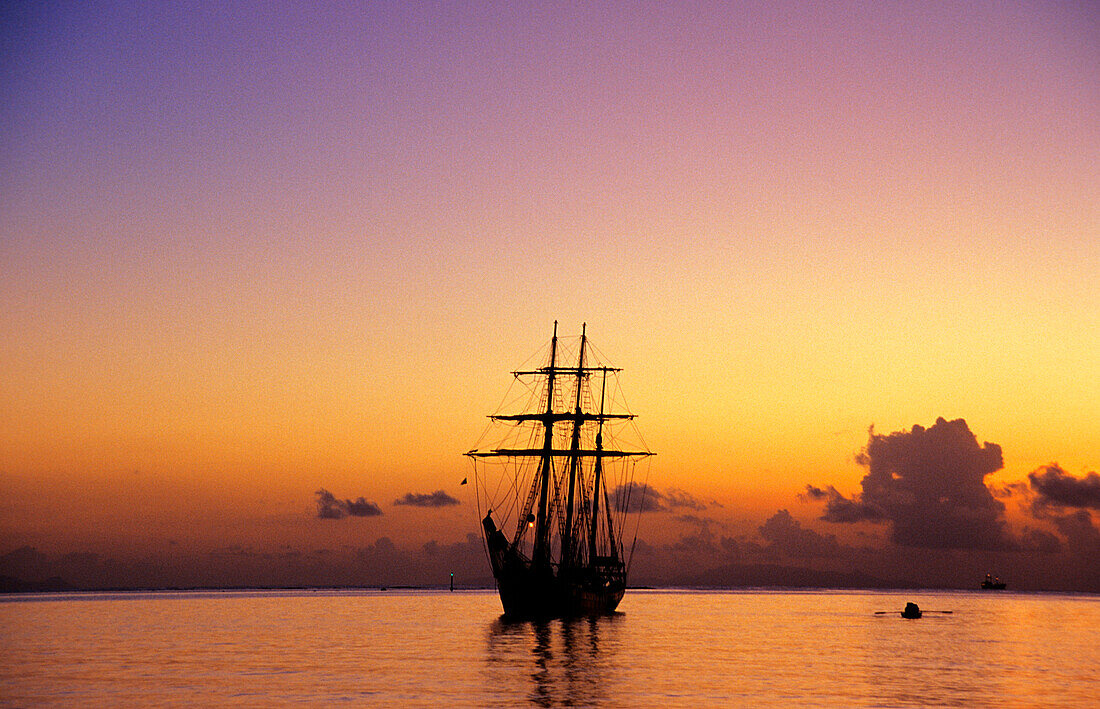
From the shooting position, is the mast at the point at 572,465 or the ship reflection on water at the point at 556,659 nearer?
the ship reflection on water at the point at 556,659

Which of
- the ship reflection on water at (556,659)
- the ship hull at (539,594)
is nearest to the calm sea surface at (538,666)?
the ship reflection on water at (556,659)

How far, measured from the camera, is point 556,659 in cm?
6662

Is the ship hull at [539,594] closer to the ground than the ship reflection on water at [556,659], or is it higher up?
higher up

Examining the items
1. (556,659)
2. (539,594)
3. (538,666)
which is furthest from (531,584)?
(538,666)

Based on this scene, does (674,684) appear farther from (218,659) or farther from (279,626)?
(279,626)

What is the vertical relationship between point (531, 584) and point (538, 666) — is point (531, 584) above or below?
above

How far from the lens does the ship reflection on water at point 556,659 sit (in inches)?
1957

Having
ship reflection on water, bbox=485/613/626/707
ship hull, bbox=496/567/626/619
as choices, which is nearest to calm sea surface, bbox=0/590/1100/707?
ship reflection on water, bbox=485/613/626/707

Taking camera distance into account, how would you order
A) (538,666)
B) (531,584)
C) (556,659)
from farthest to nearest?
1. (531,584)
2. (556,659)
3. (538,666)

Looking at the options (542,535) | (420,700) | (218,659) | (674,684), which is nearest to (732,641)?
(542,535)

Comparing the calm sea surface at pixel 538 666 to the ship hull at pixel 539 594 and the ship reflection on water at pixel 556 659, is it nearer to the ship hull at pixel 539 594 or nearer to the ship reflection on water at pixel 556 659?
the ship reflection on water at pixel 556 659

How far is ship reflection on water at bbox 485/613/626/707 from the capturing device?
4972 cm

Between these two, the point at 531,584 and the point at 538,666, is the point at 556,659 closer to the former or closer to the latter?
Answer: the point at 538,666

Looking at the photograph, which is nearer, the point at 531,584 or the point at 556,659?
the point at 556,659
